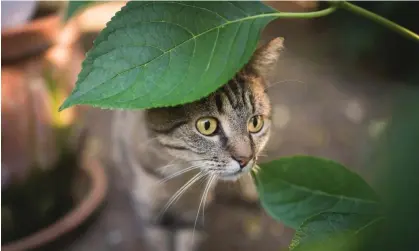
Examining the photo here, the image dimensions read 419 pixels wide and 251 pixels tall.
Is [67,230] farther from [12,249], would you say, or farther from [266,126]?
[266,126]

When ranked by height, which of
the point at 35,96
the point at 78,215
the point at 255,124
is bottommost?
the point at 78,215

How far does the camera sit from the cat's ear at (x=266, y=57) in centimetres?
58

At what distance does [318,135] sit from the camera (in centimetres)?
135

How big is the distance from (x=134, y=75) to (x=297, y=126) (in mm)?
1084

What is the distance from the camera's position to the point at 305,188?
45 cm

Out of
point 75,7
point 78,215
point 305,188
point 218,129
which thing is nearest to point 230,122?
point 218,129

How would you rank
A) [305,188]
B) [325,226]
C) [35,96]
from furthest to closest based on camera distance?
[35,96]
[305,188]
[325,226]

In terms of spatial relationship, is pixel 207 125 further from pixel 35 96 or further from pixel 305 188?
pixel 35 96

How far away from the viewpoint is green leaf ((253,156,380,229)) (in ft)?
1.41

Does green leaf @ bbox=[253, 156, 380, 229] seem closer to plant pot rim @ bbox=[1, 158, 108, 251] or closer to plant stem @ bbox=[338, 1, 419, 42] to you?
plant stem @ bbox=[338, 1, 419, 42]

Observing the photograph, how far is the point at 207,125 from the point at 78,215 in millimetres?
374

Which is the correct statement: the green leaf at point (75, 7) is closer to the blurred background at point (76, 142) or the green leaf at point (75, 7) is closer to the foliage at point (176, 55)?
the foliage at point (176, 55)

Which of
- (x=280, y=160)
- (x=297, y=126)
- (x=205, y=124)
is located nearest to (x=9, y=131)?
(x=205, y=124)

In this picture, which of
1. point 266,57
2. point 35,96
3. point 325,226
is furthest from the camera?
point 35,96
